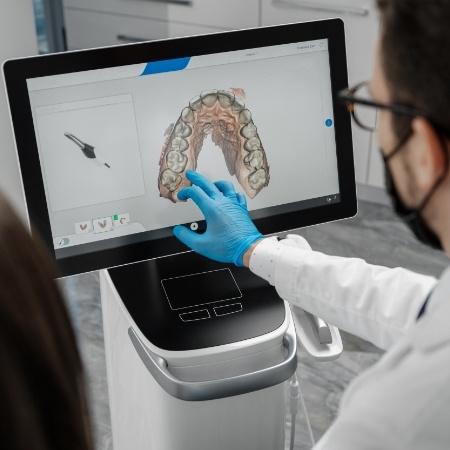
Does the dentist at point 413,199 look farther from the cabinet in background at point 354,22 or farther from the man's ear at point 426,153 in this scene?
the cabinet in background at point 354,22

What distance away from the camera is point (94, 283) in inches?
96.5

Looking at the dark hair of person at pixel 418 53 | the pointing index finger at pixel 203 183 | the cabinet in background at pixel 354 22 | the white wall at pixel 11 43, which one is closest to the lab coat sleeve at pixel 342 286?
the pointing index finger at pixel 203 183

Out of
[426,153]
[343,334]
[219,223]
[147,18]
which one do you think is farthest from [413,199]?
[147,18]

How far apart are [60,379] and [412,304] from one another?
748 millimetres

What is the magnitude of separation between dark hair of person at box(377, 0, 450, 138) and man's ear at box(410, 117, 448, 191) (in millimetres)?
15

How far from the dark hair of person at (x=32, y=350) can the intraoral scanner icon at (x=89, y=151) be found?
0.58 m

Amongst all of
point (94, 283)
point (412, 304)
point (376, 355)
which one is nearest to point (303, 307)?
point (412, 304)

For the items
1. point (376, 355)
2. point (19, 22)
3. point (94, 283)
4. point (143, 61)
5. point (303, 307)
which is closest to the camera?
point (143, 61)

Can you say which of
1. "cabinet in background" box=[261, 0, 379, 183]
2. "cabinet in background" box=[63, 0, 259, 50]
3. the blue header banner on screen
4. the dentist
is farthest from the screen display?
"cabinet in background" box=[63, 0, 259, 50]

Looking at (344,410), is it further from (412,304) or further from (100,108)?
(100,108)

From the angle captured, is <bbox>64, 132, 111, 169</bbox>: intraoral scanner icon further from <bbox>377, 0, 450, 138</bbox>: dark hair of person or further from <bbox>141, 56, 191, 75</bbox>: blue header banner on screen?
<bbox>377, 0, 450, 138</bbox>: dark hair of person

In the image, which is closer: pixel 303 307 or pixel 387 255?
pixel 303 307

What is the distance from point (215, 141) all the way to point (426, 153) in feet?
1.44

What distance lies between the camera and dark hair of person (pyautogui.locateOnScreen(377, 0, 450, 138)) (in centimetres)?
74
